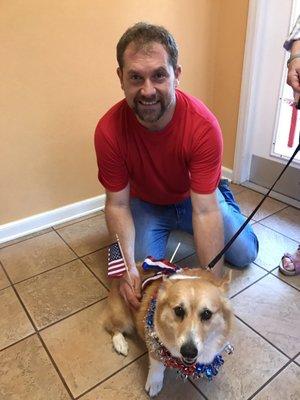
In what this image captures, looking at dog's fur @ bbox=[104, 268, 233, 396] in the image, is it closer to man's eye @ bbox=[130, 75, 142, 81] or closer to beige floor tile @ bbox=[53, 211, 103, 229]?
man's eye @ bbox=[130, 75, 142, 81]

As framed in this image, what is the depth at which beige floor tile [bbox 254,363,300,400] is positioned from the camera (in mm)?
1070

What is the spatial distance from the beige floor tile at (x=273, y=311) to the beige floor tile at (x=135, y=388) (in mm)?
369

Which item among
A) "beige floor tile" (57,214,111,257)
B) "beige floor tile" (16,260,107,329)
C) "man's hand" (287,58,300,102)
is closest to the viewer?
"man's hand" (287,58,300,102)

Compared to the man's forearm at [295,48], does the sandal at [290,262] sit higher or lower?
lower

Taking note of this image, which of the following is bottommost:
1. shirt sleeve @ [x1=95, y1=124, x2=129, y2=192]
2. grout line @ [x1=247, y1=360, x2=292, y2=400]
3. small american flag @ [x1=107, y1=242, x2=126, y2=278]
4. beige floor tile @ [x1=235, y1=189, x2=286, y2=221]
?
beige floor tile @ [x1=235, y1=189, x2=286, y2=221]

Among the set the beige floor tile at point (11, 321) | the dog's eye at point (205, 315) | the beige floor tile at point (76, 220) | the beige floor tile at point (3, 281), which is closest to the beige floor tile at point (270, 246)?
the dog's eye at point (205, 315)

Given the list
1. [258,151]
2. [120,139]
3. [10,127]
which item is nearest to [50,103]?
[10,127]

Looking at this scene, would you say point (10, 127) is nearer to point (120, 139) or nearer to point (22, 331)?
point (120, 139)

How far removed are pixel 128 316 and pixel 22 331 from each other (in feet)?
1.48

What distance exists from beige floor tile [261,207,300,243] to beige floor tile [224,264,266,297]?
0.35m

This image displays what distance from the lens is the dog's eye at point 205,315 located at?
2.91ft

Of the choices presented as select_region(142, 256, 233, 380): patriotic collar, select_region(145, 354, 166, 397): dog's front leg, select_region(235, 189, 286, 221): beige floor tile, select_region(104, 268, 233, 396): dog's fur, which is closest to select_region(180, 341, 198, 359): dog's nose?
select_region(104, 268, 233, 396): dog's fur

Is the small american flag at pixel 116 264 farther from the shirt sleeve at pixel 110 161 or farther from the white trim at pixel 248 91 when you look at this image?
the white trim at pixel 248 91

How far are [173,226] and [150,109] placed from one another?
605mm
